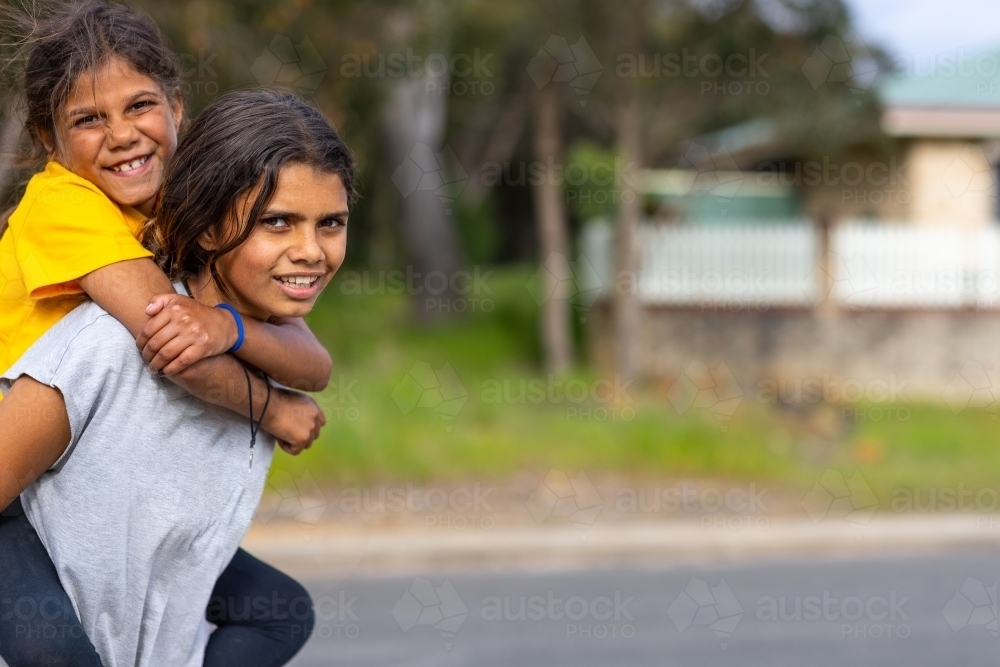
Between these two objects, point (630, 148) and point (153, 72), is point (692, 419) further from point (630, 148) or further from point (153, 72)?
point (153, 72)

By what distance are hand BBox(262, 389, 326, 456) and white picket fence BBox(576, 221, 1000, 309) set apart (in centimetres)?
1012

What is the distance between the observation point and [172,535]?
5.56 ft

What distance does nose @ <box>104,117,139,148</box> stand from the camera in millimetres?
1745

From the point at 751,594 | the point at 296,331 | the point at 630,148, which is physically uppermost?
the point at 630,148

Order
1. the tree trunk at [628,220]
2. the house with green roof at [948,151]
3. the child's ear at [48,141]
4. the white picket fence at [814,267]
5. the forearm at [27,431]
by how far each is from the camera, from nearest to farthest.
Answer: the forearm at [27,431]
the child's ear at [48,141]
the tree trunk at [628,220]
the white picket fence at [814,267]
the house with green roof at [948,151]

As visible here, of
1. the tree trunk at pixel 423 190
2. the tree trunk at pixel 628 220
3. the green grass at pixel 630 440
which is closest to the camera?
the green grass at pixel 630 440

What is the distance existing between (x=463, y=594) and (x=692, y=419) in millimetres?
3180

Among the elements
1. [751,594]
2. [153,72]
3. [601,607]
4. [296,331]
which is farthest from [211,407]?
[751,594]

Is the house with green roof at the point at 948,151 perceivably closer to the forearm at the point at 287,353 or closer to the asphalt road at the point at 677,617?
the asphalt road at the point at 677,617

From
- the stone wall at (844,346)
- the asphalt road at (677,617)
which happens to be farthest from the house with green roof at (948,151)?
the asphalt road at (677,617)

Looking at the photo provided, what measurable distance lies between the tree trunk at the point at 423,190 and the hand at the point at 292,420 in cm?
1231

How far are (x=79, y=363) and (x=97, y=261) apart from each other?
160mm

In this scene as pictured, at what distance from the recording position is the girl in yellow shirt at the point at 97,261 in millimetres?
1617

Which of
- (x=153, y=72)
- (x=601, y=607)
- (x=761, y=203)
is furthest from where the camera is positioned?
(x=761, y=203)
